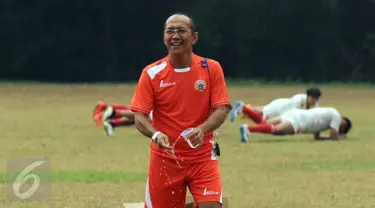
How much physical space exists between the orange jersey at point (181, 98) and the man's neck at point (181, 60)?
3 cm

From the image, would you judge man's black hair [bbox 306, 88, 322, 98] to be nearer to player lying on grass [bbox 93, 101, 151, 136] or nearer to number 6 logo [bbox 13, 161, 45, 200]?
player lying on grass [bbox 93, 101, 151, 136]

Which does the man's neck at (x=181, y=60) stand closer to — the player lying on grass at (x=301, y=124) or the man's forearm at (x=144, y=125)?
the man's forearm at (x=144, y=125)

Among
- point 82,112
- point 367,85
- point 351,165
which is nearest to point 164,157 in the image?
point 351,165

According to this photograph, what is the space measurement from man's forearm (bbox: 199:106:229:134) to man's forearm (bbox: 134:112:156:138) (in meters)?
0.35

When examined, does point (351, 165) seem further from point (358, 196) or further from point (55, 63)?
point (55, 63)

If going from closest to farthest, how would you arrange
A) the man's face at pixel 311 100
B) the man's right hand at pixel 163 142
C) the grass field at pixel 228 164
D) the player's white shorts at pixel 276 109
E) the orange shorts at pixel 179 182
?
1. the man's right hand at pixel 163 142
2. the orange shorts at pixel 179 182
3. the grass field at pixel 228 164
4. the man's face at pixel 311 100
5. the player's white shorts at pixel 276 109

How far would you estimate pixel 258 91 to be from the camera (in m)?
35.6

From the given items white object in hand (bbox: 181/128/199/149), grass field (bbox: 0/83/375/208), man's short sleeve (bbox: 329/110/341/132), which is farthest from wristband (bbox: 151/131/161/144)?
man's short sleeve (bbox: 329/110/341/132)

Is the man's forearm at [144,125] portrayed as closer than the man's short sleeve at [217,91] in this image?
Yes

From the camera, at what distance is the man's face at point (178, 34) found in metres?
5.86

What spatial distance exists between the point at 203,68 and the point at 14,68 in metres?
43.5

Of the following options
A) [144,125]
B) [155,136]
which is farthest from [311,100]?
[155,136]

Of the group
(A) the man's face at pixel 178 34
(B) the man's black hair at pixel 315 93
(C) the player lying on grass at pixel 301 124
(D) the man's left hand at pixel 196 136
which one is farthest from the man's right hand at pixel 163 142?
(B) the man's black hair at pixel 315 93

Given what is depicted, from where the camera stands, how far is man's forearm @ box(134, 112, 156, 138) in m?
5.93
